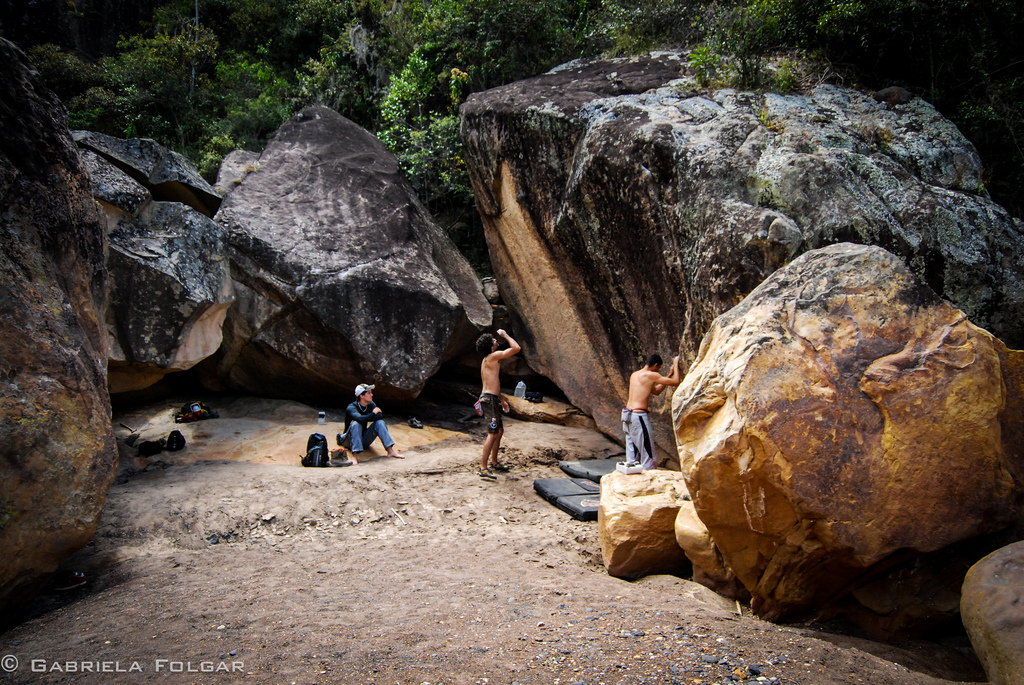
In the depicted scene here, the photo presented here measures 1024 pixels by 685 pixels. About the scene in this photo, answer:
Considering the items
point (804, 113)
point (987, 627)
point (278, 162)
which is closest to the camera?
point (987, 627)

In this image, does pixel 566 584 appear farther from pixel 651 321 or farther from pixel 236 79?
pixel 236 79

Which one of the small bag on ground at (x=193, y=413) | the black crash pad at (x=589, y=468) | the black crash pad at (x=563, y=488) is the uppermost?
the small bag on ground at (x=193, y=413)

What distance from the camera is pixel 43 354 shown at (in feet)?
11.6

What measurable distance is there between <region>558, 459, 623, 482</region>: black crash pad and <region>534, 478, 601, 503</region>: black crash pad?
188 mm

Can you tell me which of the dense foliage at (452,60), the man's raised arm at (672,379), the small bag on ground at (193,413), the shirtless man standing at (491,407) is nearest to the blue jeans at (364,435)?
the shirtless man standing at (491,407)

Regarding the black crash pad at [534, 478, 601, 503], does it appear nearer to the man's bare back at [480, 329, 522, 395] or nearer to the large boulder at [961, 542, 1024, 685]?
the man's bare back at [480, 329, 522, 395]

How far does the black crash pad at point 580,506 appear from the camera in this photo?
5.34 metres

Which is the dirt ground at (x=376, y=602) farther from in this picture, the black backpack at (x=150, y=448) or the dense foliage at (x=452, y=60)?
the dense foliage at (x=452, y=60)

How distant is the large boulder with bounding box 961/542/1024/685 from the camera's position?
2.44 metres

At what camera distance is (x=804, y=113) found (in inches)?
226

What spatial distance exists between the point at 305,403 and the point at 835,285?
715 centimetres

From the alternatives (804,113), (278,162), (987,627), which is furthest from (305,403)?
(987,627)

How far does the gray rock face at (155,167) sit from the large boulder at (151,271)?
0.04ft

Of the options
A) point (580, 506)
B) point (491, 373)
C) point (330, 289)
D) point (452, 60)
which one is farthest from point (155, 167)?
point (580, 506)
